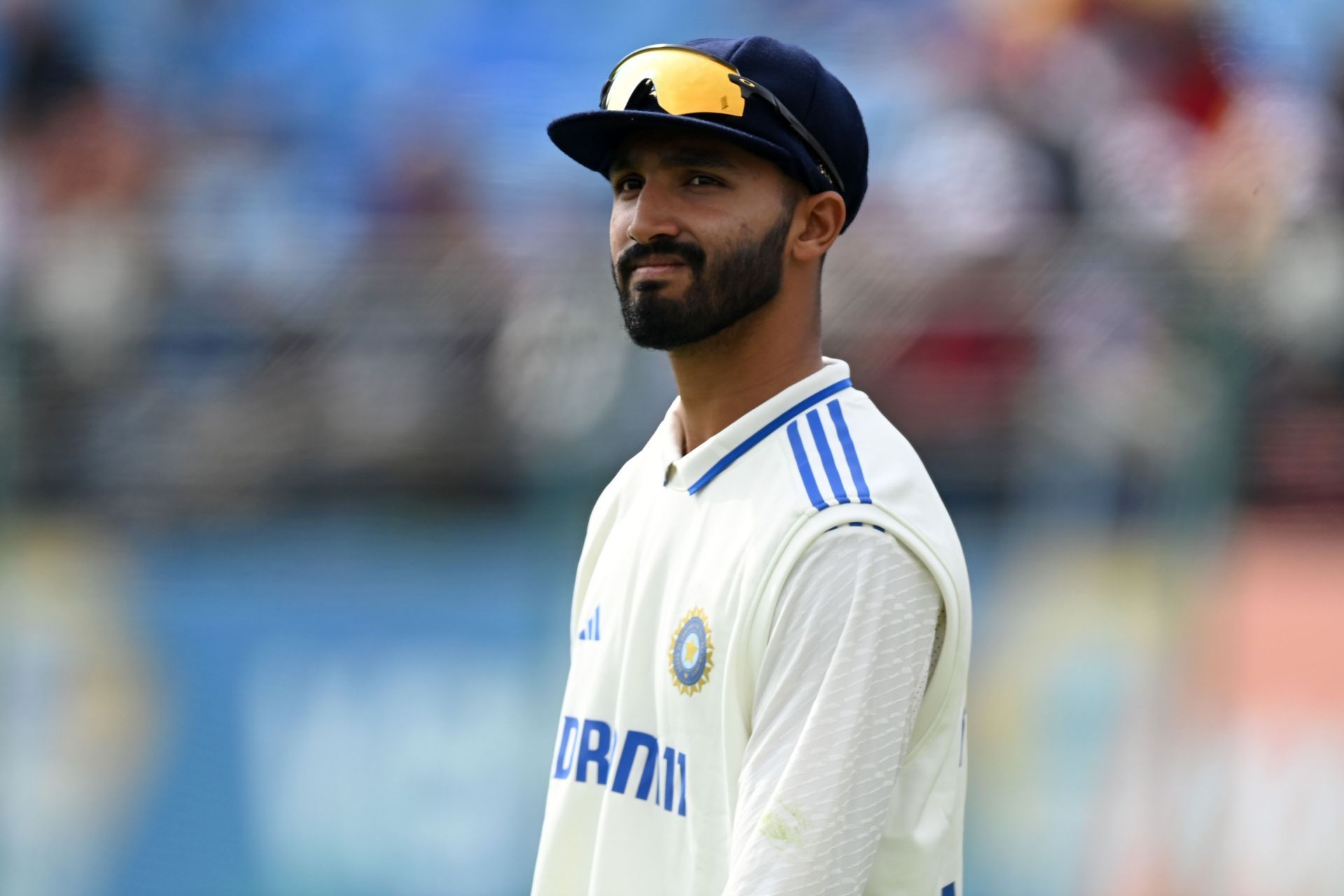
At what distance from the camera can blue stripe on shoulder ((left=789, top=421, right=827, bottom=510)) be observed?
1.50 metres

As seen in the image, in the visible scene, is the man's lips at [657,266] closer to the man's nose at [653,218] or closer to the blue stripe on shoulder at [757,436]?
the man's nose at [653,218]

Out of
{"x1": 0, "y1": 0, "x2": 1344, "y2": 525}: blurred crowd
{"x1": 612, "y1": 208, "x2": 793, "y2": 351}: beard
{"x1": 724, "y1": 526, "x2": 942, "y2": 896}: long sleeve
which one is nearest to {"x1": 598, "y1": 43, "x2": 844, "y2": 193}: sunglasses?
{"x1": 612, "y1": 208, "x2": 793, "y2": 351}: beard

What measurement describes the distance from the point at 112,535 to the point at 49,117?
1349 millimetres

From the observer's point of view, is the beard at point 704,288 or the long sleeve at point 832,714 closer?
the long sleeve at point 832,714

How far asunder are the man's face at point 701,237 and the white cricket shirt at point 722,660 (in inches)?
4.6

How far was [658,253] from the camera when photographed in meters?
1.68

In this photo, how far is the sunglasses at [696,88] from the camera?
1620mm

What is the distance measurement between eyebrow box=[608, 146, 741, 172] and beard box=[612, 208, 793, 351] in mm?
80

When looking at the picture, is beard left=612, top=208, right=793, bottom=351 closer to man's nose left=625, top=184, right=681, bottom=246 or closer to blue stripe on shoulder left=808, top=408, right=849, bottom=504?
man's nose left=625, top=184, right=681, bottom=246

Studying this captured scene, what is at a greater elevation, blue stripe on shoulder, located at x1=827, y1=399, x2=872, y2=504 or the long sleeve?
blue stripe on shoulder, located at x1=827, y1=399, x2=872, y2=504

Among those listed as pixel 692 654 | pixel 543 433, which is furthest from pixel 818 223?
pixel 543 433

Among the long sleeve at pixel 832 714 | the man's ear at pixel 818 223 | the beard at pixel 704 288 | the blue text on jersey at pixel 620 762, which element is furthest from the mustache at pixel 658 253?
the blue text on jersey at pixel 620 762

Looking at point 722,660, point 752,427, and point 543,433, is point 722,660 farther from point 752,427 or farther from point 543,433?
point 543,433

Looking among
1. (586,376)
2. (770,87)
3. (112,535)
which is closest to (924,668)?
(770,87)
